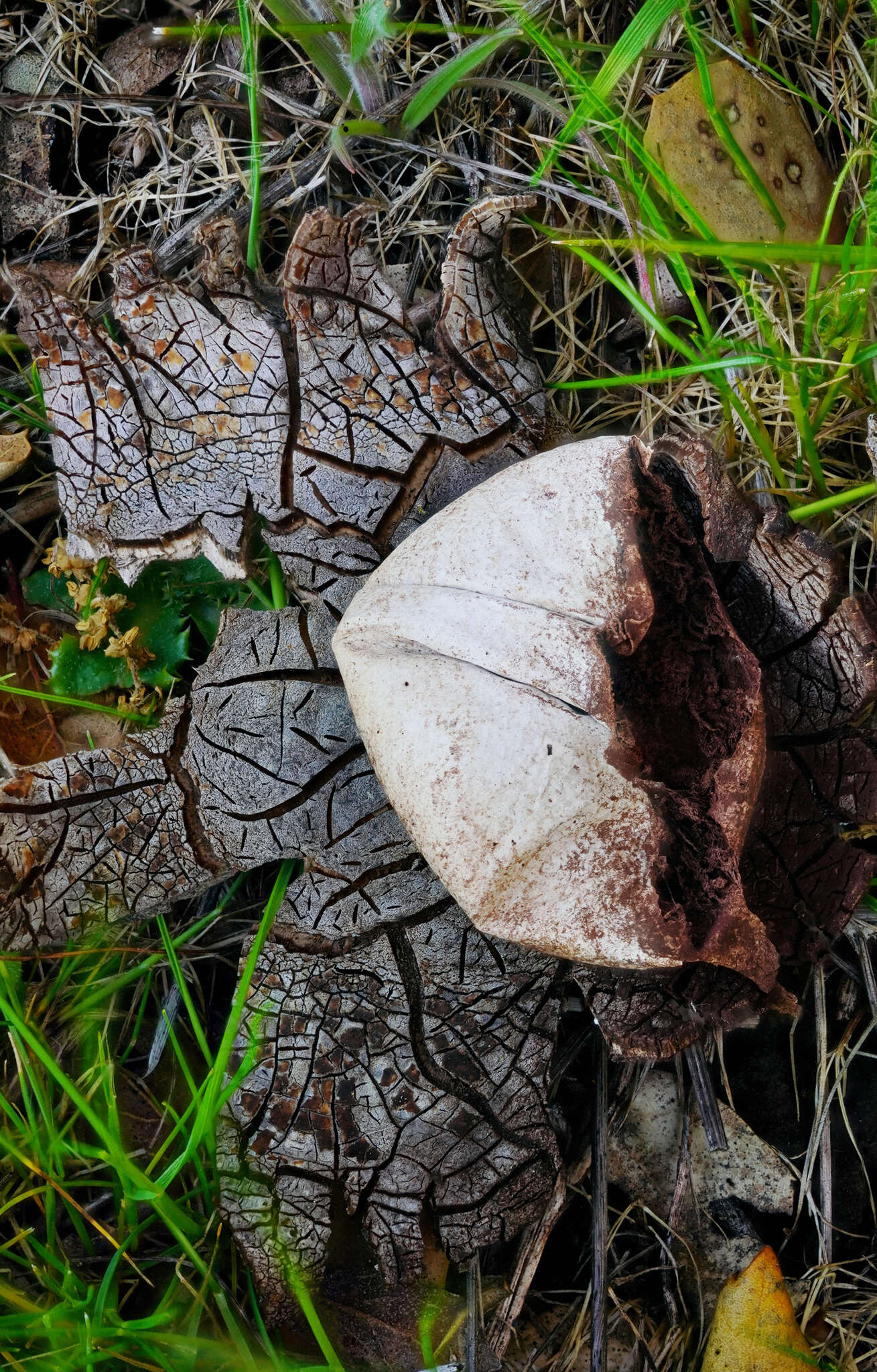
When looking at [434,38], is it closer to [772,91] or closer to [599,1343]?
[772,91]

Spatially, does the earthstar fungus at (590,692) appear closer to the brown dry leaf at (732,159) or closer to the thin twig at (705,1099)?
the thin twig at (705,1099)

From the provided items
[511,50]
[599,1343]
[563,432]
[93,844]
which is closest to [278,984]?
[93,844]

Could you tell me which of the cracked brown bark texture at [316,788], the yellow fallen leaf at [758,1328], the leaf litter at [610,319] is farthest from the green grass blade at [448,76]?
the yellow fallen leaf at [758,1328]

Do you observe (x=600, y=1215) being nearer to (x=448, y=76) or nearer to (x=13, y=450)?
(x=13, y=450)

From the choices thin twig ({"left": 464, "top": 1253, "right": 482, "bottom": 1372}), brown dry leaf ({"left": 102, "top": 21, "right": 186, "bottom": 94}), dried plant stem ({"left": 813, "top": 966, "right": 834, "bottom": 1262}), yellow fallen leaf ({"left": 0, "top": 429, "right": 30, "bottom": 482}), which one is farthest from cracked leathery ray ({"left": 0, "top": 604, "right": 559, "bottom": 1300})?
brown dry leaf ({"left": 102, "top": 21, "right": 186, "bottom": 94})

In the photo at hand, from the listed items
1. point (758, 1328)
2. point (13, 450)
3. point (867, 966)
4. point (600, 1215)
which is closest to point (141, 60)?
point (13, 450)

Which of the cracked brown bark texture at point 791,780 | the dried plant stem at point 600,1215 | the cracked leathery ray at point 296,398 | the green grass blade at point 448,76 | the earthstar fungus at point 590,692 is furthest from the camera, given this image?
the green grass blade at point 448,76
